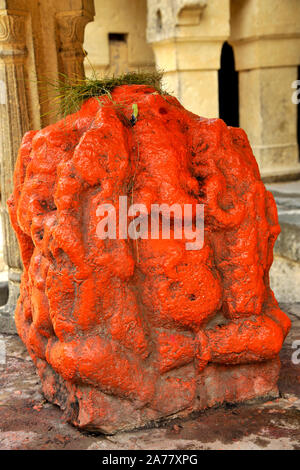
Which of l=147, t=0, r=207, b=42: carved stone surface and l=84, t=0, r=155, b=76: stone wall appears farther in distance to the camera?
l=84, t=0, r=155, b=76: stone wall

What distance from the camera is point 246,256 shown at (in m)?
2.21

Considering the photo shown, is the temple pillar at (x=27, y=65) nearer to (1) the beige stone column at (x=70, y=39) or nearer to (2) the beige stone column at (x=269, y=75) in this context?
(1) the beige stone column at (x=70, y=39)

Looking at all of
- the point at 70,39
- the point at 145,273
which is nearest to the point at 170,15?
the point at 70,39

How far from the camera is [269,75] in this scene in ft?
24.4

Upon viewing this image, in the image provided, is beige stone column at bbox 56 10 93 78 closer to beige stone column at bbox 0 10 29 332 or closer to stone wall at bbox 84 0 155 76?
beige stone column at bbox 0 10 29 332

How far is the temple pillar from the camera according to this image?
3.17 meters

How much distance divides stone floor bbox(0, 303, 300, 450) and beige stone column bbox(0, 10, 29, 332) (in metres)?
1.08

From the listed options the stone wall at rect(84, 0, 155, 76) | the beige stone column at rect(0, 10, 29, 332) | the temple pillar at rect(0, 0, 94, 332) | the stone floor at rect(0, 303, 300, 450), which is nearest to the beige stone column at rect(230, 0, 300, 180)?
the stone wall at rect(84, 0, 155, 76)

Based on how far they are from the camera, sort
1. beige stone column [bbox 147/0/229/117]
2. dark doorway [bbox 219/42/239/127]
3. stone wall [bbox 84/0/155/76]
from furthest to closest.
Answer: dark doorway [bbox 219/42/239/127]
stone wall [bbox 84/0/155/76]
beige stone column [bbox 147/0/229/117]

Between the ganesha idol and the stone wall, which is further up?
the stone wall

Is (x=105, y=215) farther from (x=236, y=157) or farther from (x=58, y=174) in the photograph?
(x=236, y=157)

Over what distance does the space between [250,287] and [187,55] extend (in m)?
5.07

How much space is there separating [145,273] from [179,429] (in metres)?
0.58

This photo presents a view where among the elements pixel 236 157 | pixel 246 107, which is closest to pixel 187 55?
pixel 246 107
